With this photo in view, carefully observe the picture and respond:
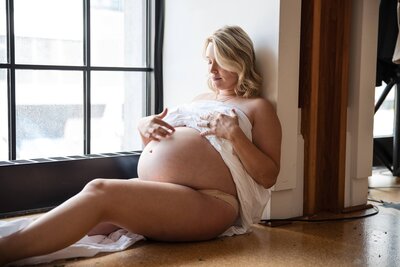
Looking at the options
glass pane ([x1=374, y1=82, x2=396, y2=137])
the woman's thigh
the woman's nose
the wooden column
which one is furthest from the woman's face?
glass pane ([x1=374, y1=82, x2=396, y2=137])

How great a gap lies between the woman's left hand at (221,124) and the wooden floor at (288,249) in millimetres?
422

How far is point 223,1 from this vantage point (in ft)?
8.23

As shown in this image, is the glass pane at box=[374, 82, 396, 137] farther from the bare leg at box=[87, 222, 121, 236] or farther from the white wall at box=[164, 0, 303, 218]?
the bare leg at box=[87, 222, 121, 236]

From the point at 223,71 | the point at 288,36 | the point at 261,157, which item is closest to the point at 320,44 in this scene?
the point at 288,36

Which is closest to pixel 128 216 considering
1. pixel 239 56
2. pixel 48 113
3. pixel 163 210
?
pixel 163 210

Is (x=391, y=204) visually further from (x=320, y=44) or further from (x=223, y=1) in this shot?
(x=223, y=1)

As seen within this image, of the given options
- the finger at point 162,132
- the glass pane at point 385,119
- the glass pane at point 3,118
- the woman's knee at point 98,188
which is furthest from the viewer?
the glass pane at point 385,119

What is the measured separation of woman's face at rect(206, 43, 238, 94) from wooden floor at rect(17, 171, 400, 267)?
630mm

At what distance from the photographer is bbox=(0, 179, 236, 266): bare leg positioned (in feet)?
5.18

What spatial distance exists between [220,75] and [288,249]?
2.55 feet

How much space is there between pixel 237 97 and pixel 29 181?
1072 mm

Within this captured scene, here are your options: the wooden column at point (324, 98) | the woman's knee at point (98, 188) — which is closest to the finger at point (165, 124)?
the woman's knee at point (98, 188)

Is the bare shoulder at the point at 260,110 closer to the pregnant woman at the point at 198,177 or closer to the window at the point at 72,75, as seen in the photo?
the pregnant woman at the point at 198,177

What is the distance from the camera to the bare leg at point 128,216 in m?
1.58
